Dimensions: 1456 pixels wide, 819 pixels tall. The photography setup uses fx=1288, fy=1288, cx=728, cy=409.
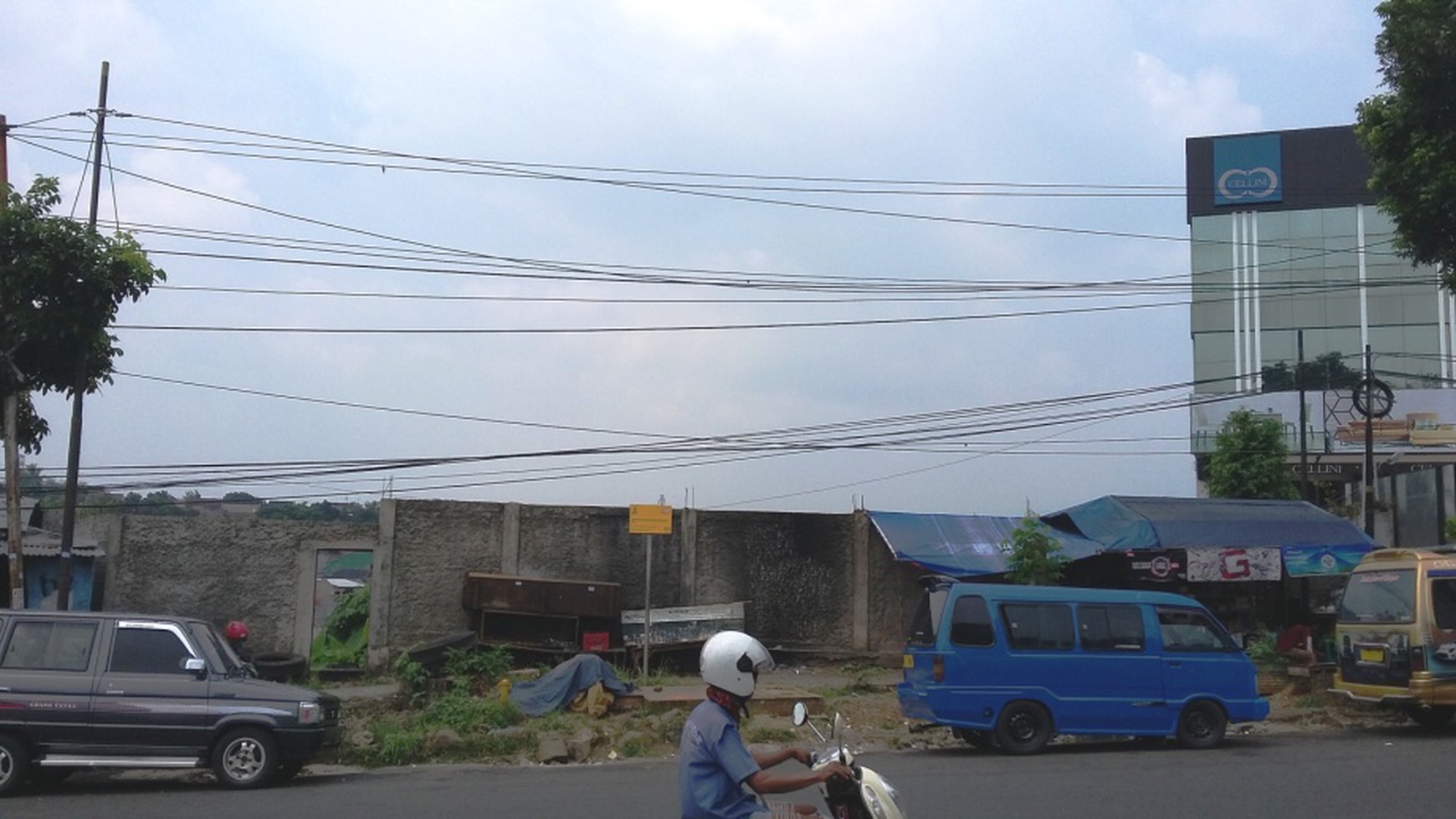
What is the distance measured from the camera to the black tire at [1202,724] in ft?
49.1

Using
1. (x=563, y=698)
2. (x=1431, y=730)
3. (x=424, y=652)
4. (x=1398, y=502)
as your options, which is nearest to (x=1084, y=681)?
(x=1431, y=730)

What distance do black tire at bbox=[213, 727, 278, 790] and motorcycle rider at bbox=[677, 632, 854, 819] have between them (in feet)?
29.0

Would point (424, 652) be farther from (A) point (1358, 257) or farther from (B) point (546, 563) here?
(A) point (1358, 257)

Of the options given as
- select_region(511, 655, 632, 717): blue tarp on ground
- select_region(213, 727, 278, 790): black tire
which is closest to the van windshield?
select_region(511, 655, 632, 717): blue tarp on ground

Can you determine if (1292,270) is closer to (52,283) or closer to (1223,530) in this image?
(1223,530)

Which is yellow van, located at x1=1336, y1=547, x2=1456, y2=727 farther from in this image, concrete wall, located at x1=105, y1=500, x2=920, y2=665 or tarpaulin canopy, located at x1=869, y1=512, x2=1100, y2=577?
concrete wall, located at x1=105, y1=500, x2=920, y2=665

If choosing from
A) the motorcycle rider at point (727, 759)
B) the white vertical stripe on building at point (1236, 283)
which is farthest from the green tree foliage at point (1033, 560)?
the white vertical stripe on building at point (1236, 283)

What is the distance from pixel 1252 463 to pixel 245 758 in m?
29.2

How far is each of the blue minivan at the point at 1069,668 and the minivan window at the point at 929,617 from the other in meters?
0.02

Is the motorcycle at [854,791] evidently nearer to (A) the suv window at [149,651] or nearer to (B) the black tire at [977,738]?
(A) the suv window at [149,651]

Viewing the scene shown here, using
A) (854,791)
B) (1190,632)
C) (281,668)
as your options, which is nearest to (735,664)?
(854,791)

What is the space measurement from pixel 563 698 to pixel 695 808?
41.0ft

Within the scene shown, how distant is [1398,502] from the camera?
32094 mm

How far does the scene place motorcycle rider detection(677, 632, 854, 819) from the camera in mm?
4852
